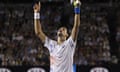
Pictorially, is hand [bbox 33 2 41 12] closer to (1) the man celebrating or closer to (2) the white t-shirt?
(1) the man celebrating

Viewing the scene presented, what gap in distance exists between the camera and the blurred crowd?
16266mm

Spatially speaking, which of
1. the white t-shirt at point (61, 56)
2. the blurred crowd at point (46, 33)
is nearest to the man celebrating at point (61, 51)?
the white t-shirt at point (61, 56)

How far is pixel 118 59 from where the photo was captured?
16969mm

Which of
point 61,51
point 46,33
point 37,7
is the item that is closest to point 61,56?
point 61,51

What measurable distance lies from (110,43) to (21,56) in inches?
154

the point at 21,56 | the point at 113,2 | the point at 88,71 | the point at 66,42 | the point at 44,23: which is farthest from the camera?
the point at 113,2

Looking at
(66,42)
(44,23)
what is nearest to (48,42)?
(66,42)

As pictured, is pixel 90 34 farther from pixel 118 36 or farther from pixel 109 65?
pixel 109 65

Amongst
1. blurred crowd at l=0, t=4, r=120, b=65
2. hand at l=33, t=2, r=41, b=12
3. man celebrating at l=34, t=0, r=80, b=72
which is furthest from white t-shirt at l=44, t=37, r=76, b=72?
blurred crowd at l=0, t=4, r=120, b=65

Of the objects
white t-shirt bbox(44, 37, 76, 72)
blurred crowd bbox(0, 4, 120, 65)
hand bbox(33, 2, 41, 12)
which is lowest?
blurred crowd bbox(0, 4, 120, 65)

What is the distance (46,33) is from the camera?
1845 cm

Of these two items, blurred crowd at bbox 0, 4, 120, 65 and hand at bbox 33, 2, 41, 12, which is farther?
blurred crowd at bbox 0, 4, 120, 65

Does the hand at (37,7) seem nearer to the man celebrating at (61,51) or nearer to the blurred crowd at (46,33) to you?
the man celebrating at (61,51)

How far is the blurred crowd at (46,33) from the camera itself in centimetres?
1627
